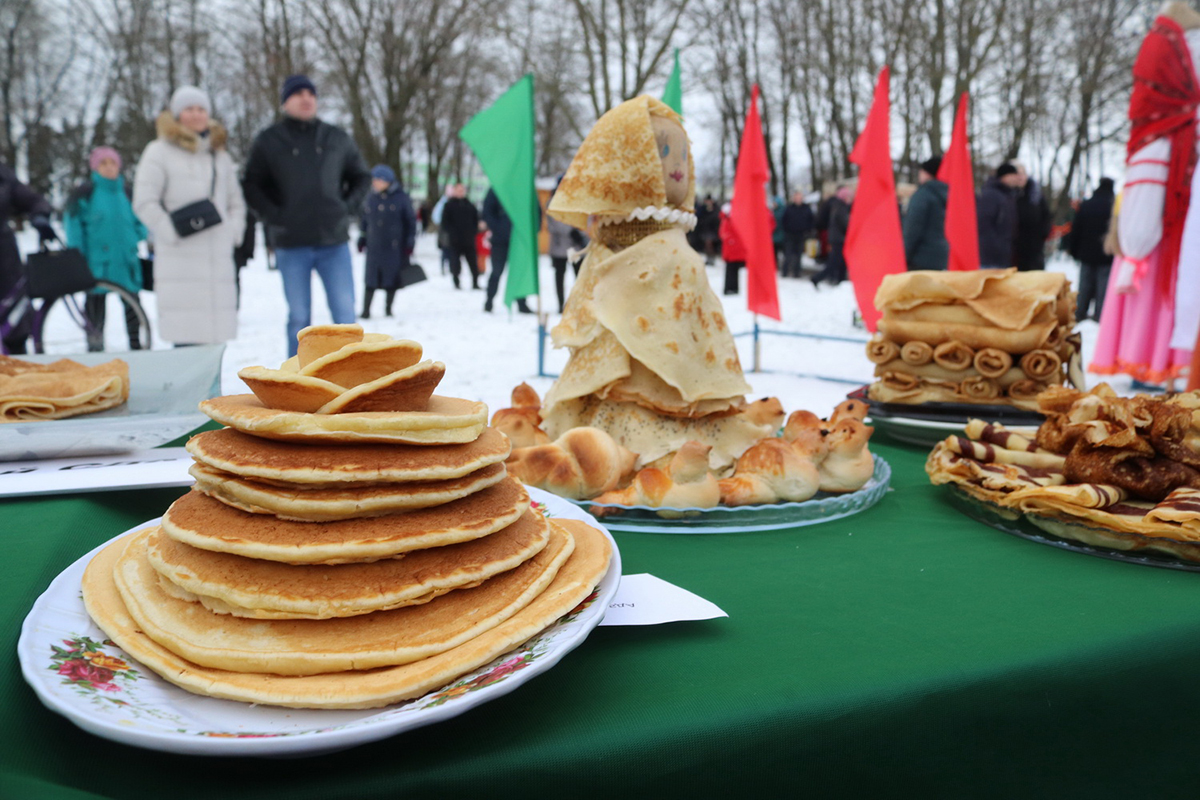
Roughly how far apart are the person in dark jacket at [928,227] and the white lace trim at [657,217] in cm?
531

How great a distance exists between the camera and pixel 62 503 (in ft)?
4.09

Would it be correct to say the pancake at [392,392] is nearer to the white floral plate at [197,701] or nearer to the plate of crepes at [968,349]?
the white floral plate at [197,701]

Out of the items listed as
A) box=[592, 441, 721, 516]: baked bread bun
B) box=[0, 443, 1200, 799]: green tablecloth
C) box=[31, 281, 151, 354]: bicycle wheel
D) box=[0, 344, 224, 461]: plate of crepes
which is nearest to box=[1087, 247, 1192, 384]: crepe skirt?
box=[592, 441, 721, 516]: baked bread bun

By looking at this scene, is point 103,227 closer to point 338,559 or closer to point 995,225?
point 338,559

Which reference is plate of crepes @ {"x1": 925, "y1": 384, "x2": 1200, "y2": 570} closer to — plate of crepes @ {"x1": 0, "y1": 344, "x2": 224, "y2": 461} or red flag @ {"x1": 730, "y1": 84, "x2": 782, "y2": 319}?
plate of crepes @ {"x1": 0, "y1": 344, "x2": 224, "y2": 461}

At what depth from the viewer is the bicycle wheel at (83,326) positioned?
4488 millimetres

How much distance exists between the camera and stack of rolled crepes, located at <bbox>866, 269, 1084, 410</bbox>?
204 centimetres

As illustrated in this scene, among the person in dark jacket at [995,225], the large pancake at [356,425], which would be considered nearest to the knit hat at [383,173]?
the person in dark jacket at [995,225]

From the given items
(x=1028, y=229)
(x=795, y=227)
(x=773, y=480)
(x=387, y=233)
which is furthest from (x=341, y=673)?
(x=795, y=227)

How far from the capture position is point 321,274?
527cm

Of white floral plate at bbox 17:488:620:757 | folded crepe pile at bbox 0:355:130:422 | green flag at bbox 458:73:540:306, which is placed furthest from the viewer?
green flag at bbox 458:73:540:306

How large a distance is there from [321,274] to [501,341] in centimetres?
322

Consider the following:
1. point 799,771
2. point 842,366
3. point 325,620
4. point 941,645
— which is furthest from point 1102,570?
point 842,366

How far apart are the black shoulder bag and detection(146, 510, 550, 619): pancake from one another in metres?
4.84
